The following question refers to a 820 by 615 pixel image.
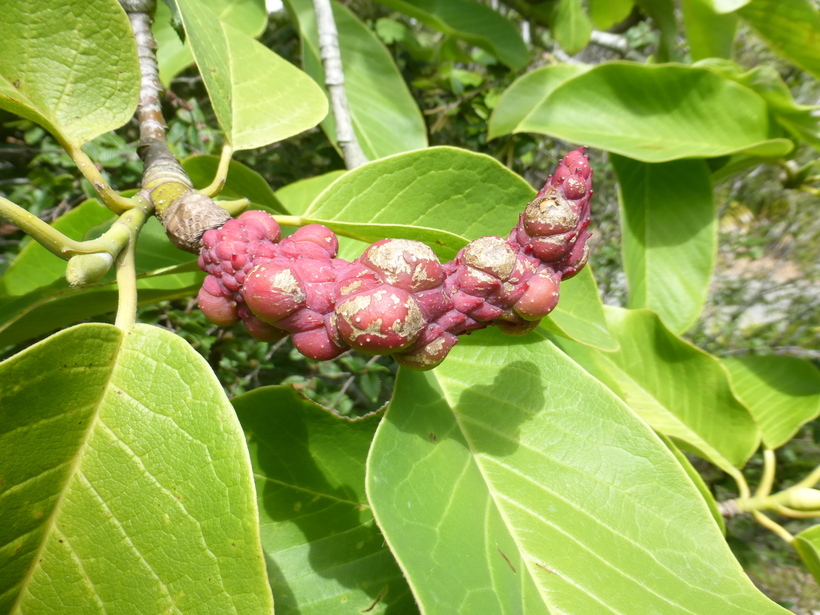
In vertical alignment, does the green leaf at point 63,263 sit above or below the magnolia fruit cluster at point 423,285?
below

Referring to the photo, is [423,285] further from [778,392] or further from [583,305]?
[778,392]

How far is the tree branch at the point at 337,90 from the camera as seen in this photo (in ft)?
4.14

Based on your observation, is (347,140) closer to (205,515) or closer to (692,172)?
(205,515)

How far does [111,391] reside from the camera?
65cm

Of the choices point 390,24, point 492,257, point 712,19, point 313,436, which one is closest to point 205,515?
point 492,257

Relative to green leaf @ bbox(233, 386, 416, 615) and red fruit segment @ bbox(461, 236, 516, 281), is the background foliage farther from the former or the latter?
red fruit segment @ bbox(461, 236, 516, 281)

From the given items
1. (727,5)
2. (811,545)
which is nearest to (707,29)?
(727,5)

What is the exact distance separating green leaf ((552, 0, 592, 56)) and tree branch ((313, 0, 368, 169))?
Answer: 1.18 m

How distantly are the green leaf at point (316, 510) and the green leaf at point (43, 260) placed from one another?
0.50 m

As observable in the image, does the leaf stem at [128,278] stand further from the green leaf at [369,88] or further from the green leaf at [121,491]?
the green leaf at [369,88]

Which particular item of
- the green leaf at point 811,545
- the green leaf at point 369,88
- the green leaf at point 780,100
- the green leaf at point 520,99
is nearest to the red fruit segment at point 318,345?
the green leaf at point 369,88

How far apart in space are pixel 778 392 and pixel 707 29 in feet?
4.21

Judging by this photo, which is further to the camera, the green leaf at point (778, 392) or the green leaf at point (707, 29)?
the green leaf at point (707, 29)

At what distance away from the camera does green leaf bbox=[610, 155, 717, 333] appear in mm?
1682
